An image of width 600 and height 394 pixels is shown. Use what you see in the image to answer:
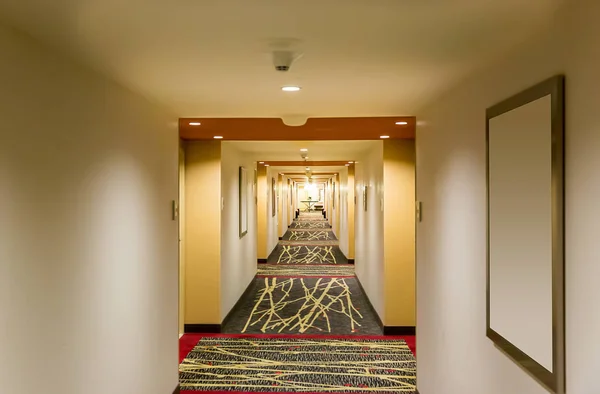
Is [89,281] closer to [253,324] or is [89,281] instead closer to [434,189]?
[434,189]

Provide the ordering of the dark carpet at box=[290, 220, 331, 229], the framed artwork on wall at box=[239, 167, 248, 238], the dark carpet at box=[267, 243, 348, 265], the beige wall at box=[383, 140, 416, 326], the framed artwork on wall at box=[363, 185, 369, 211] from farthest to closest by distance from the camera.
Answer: the dark carpet at box=[290, 220, 331, 229], the dark carpet at box=[267, 243, 348, 265], the framed artwork on wall at box=[363, 185, 369, 211], the framed artwork on wall at box=[239, 167, 248, 238], the beige wall at box=[383, 140, 416, 326]

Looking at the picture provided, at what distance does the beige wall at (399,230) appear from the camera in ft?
16.4

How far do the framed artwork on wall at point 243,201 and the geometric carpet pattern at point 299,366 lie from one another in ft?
6.67

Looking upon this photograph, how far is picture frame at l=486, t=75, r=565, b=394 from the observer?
1.44 m

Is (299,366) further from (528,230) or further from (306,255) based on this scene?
(306,255)

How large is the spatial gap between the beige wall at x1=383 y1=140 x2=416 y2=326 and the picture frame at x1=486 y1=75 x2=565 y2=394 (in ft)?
9.82

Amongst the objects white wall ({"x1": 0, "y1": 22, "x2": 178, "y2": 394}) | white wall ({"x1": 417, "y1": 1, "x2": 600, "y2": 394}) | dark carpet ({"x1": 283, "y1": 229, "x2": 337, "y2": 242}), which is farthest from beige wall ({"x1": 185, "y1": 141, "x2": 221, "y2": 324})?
dark carpet ({"x1": 283, "y1": 229, "x2": 337, "y2": 242})

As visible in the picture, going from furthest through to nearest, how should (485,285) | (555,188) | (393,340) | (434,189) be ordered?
(393,340) → (434,189) → (485,285) → (555,188)

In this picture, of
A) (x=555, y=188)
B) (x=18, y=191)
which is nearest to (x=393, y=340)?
(x=555, y=188)

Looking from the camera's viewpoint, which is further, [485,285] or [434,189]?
[434,189]

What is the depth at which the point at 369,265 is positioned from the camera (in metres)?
6.43

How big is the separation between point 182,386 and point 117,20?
311 centimetres

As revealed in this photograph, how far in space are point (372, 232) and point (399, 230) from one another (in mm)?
1069

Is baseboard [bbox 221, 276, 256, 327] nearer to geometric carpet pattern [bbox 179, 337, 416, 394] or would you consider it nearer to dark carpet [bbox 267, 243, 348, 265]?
geometric carpet pattern [bbox 179, 337, 416, 394]
